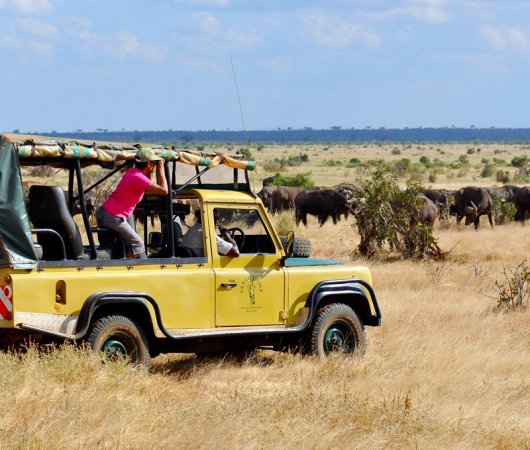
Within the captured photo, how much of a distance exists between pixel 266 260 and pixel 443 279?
28.6 feet

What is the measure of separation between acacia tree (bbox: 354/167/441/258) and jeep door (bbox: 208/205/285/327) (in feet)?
40.0

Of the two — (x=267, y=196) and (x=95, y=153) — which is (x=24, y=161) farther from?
(x=267, y=196)

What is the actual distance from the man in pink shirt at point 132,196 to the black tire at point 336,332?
6.95 feet

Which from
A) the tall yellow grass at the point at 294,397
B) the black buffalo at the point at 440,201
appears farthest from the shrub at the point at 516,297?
the black buffalo at the point at 440,201

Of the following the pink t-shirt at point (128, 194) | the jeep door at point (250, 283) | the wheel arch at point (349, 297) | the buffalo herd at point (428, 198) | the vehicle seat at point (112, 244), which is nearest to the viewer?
the pink t-shirt at point (128, 194)

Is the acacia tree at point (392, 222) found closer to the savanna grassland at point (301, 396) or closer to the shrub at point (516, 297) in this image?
the shrub at point (516, 297)

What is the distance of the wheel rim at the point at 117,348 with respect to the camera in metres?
10.1

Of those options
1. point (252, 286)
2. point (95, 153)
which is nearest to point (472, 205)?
point (252, 286)

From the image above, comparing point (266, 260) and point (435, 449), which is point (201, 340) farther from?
point (435, 449)

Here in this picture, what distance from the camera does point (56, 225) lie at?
10.1 m

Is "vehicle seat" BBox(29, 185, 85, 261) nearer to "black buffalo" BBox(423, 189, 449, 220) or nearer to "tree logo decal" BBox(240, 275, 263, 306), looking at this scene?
"tree logo decal" BBox(240, 275, 263, 306)

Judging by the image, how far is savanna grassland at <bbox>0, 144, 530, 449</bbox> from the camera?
311 inches

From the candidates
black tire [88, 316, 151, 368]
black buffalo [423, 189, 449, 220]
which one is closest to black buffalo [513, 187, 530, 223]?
black buffalo [423, 189, 449, 220]

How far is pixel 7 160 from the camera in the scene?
9562 millimetres
